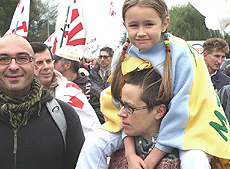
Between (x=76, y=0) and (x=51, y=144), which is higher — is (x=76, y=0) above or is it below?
above

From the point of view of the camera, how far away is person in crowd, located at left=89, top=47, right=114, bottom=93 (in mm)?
6939

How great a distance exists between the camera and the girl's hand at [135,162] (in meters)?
2.09

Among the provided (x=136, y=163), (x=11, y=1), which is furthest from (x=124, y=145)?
(x=11, y=1)

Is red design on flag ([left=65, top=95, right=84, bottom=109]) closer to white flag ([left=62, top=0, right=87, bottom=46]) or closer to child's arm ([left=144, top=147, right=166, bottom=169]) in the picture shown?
white flag ([left=62, top=0, right=87, bottom=46])

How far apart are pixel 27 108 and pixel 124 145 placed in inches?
30.1

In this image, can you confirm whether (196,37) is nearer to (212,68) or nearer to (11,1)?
(11,1)

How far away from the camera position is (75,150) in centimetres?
289

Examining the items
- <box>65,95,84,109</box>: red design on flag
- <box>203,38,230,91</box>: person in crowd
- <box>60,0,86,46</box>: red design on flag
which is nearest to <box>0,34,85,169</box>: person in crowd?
<box>65,95,84,109</box>: red design on flag

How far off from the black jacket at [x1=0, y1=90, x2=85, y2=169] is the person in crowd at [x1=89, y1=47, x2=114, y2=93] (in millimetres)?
3868

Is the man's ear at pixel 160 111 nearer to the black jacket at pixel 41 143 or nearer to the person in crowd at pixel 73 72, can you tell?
the black jacket at pixel 41 143

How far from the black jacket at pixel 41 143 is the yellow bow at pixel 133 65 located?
31.9 inches

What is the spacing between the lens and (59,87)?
14.1 ft

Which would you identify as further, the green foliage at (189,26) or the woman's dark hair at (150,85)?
the green foliage at (189,26)

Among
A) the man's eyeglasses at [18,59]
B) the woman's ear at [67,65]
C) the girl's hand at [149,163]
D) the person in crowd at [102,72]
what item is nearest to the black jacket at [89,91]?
the woman's ear at [67,65]
